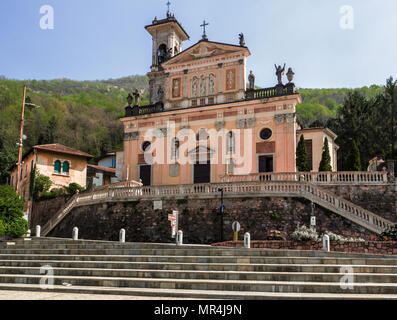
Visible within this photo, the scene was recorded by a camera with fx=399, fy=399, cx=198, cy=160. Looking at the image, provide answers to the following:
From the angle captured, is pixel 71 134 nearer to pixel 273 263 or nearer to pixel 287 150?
pixel 287 150

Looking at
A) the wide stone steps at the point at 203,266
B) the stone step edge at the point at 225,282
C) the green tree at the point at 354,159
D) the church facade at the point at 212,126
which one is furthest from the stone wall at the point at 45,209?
the green tree at the point at 354,159

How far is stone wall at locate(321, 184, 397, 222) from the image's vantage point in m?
23.0

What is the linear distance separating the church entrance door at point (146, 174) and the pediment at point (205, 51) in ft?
32.2

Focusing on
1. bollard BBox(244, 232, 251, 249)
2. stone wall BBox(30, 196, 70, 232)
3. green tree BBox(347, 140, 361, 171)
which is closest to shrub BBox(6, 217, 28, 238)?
stone wall BBox(30, 196, 70, 232)

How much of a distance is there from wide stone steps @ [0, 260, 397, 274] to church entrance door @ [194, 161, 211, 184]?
1978 cm

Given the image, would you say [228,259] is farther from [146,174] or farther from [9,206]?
[146,174]

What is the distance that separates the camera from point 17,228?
70.9ft

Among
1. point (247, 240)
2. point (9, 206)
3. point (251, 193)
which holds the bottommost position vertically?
point (247, 240)

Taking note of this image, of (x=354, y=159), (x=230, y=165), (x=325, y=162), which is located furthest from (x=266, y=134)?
(x=354, y=159)

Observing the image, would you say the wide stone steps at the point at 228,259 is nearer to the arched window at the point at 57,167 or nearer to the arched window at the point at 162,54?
the arched window at the point at 57,167

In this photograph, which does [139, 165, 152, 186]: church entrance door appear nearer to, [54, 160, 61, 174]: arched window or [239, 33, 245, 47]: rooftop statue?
[54, 160, 61, 174]: arched window

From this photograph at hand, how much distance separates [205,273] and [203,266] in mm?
838

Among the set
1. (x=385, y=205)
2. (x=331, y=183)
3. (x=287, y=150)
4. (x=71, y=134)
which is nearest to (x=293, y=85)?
(x=287, y=150)

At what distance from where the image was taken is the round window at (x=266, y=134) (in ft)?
106
